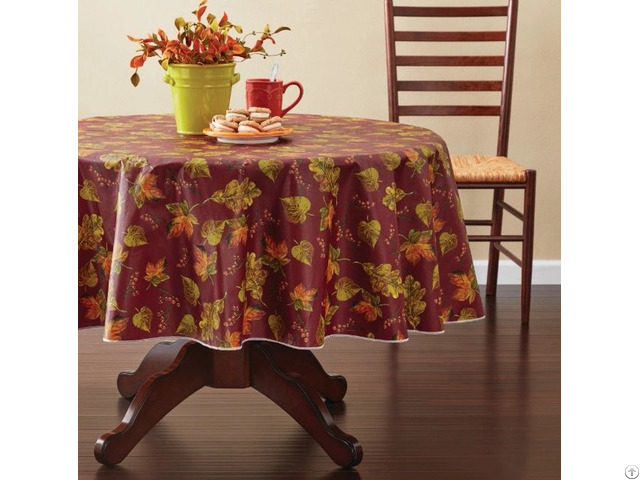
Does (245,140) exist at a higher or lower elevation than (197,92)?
lower

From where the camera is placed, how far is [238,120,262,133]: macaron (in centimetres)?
200

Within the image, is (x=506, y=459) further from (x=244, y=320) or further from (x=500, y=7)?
(x=500, y=7)

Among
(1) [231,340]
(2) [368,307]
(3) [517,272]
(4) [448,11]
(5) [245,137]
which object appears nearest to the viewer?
(1) [231,340]

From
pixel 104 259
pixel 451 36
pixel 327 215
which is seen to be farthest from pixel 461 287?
pixel 451 36

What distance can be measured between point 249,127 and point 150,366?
729 mm

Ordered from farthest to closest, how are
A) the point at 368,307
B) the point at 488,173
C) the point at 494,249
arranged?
the point at 494,249, the point at 488,173, the point at 368,307

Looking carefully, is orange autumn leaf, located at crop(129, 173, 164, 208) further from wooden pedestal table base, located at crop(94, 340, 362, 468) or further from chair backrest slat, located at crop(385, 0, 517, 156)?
chair backrest slat, located at crop(385, 0, 517, 156)

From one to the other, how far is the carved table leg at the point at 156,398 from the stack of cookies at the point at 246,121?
497mm

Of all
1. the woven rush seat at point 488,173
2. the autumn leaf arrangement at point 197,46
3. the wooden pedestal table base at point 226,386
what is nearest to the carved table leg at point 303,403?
the wooden pedestal table base at point 226,386

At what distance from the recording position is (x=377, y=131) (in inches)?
88.7

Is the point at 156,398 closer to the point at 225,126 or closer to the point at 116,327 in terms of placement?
the point at 116,327

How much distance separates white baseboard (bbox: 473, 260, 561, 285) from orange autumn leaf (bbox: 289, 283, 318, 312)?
1992mm

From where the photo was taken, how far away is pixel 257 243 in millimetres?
1781
